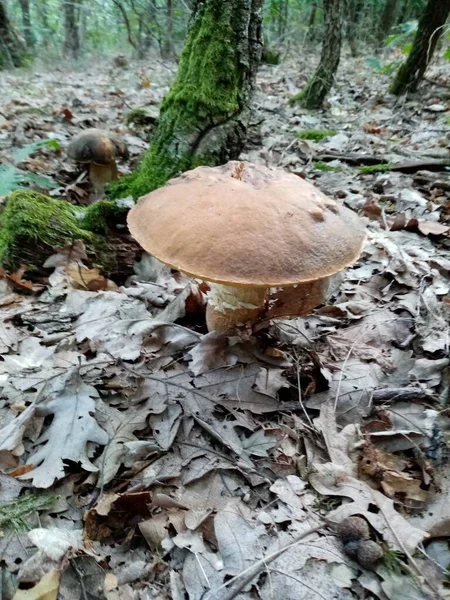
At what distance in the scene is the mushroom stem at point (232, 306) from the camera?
2.47 meters

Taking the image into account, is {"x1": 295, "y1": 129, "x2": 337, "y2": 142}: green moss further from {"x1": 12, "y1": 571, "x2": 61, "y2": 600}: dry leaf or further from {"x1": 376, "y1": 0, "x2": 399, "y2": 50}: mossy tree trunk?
{"x1": 376, "y1": 0, "x2": 399, "y2": 50}: mossy tree trunk

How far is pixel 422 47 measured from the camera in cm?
824

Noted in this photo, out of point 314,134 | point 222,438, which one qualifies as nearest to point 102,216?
point 222,438

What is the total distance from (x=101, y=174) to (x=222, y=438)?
408 cm

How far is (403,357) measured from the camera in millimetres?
2699

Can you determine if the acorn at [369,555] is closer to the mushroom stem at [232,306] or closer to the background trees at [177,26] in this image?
the mushroom stem at [232,306]

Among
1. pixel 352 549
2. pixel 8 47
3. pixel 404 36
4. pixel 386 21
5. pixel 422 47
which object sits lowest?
pixel 352 549

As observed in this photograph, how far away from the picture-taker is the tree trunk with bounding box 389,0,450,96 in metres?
7.81

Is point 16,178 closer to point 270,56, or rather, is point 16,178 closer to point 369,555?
point 369,555

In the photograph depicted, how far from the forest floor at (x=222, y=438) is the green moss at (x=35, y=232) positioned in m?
0.19

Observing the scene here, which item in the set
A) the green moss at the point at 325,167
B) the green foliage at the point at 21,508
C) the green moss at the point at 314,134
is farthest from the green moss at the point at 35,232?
the green moss at the point at 314,134

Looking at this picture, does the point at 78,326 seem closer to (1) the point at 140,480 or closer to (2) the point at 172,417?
(2) the point at 172,417

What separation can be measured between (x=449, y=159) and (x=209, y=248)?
4.51m

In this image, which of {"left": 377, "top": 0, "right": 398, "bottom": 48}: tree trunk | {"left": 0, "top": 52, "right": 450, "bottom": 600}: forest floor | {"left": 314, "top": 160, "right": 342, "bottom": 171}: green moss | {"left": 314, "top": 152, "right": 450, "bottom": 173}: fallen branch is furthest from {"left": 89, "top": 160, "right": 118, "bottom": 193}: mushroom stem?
{"left": 377, "top": 0, "right": 398, "bottom": 48}: tree trunk
